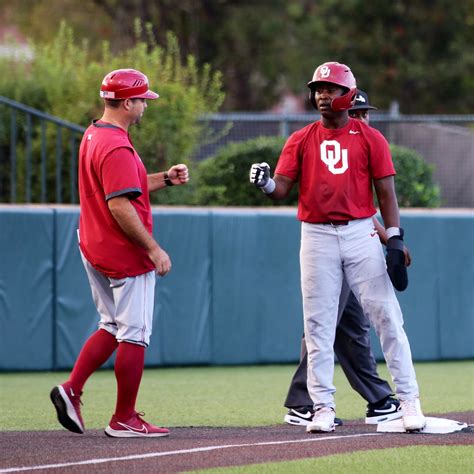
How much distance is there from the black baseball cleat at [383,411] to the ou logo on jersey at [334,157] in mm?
1519

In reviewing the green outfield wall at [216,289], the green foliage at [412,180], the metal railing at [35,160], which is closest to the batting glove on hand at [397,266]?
the green outfield wall at [216,289]

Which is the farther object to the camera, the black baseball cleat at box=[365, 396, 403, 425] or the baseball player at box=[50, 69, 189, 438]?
the black baseball cleat at box=[365, 396, 403, 425]

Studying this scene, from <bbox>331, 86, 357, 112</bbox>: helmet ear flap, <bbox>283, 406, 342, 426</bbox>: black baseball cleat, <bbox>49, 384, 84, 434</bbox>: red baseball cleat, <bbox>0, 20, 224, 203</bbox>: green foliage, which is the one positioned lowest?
<bbox>283, 406, 342, 426</bbox>: black baseball cleat

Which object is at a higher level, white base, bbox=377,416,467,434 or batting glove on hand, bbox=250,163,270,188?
batting glove on hand, bbox=250,163,270,188

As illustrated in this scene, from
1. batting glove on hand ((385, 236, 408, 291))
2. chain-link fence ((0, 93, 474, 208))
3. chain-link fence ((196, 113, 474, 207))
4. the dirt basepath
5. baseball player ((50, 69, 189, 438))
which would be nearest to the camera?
the dirt basepath

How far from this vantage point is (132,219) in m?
6.61

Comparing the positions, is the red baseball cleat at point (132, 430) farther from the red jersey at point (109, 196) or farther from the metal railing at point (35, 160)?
the metal railing at point (35, 160)

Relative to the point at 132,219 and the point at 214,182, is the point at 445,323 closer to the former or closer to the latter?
the point at 214,182

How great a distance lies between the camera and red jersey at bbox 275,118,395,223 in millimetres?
6785

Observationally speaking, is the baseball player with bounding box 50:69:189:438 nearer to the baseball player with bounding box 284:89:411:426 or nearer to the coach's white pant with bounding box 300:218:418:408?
the coach's white pant with bounding box 300:218:418:408

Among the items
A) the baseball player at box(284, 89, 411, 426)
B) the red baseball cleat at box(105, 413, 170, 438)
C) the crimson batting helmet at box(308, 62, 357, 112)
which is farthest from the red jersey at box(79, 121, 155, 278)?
the baseball player at box(284, 89, 411, 426)

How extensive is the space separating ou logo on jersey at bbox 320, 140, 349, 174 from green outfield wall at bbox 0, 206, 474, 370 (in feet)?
16.7

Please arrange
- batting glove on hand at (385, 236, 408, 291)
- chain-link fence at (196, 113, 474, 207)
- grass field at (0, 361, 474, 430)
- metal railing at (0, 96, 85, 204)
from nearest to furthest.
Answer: batting glove on hand at (385, 236, 408, 291) < grass field at (0, 361, 474, 430) < metal railing at (0, 96, 85, 204) < chain-link fence at (196, 113, 474, 207)

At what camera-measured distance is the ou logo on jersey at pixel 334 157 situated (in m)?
6.79
